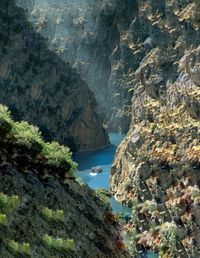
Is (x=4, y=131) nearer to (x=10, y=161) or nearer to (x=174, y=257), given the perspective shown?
(x=10, y=161)

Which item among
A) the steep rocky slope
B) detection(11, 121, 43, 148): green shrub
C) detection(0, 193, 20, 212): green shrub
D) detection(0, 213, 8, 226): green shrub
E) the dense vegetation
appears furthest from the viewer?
detection(11, 121, 43, 148): green shrub

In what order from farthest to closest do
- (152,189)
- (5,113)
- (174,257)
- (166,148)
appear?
(166,148)
(152,189)
(174,257)
(5,113)

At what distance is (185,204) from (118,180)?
2571 inches

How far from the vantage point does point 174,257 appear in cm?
11619

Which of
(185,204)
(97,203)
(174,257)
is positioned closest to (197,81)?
(185,204)

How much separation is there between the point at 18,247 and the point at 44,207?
389 centimetres

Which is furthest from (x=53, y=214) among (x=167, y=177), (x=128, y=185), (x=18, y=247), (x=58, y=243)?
(x=128, y=185)

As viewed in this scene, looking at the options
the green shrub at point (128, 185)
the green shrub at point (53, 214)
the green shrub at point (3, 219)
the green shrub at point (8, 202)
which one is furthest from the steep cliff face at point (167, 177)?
the green shrub at point (3, 219)

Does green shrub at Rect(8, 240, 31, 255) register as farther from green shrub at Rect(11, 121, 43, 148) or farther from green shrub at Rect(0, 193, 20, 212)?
green shrub at Rect(11, 121, 43, 148)

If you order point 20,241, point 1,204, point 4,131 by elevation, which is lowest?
point 20,241

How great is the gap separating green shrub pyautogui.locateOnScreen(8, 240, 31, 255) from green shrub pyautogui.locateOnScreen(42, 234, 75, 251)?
1.78 meters

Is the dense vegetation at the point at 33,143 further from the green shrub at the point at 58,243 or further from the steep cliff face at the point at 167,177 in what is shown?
the steep cliff face at the point at 167,177

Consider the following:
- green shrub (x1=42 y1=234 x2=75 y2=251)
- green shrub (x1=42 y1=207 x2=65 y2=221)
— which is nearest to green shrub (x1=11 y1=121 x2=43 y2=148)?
green shrub (x1=42 y1=207 x2=65 y2=221)

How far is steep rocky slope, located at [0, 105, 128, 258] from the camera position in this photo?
74.4 feet
